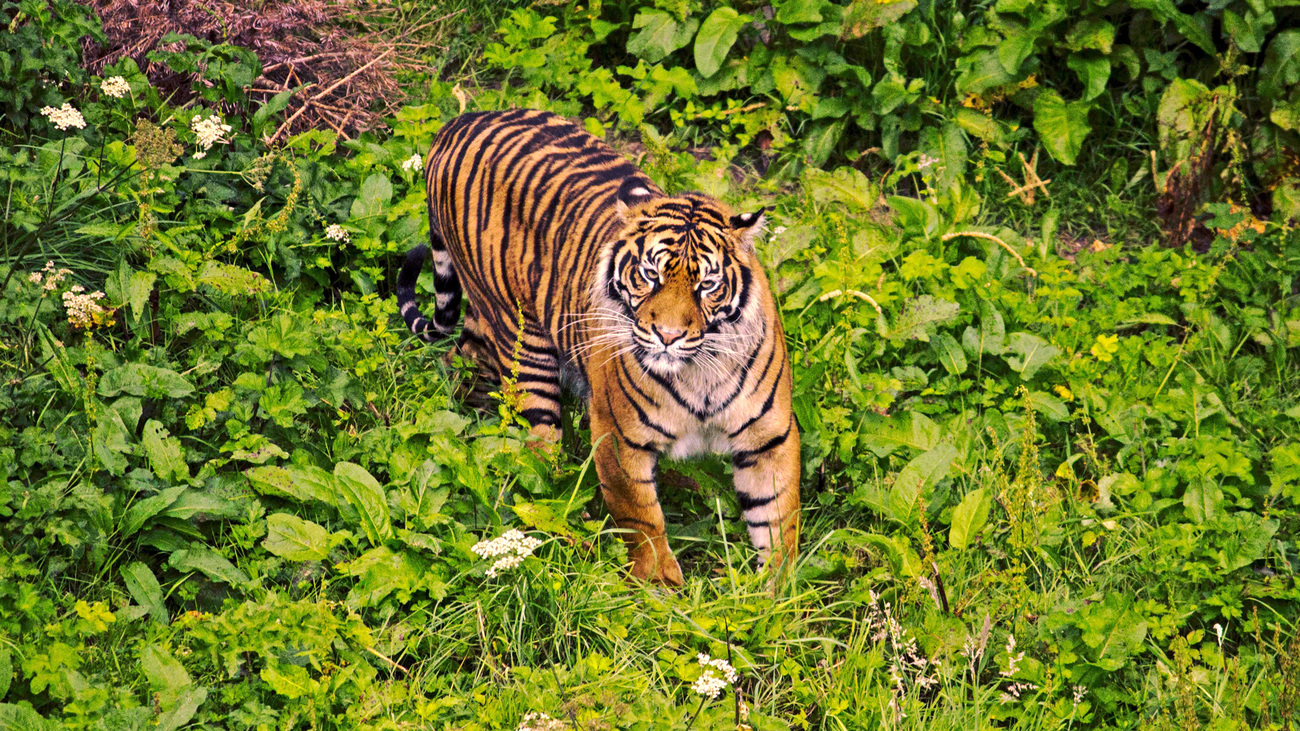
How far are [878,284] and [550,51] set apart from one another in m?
2.33

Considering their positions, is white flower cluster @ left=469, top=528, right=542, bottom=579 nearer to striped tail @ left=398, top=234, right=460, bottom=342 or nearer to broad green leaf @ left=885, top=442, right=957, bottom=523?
broad green leaf @ left=885, top=442, right=957, bottom=523

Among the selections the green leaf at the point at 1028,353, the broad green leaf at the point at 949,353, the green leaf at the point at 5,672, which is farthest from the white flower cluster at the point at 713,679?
the green leaf at the point at 1028,353

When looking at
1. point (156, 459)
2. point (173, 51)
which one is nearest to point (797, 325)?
Answer: point (156, 459)

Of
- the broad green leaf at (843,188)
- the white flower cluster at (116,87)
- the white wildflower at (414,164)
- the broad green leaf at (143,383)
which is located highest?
the white flower cluster at (116,87)

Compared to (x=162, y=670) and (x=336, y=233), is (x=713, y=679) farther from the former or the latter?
(x=336, y=233)

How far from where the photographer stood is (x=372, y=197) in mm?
4633

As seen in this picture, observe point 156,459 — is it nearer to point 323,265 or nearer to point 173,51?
point 323,265

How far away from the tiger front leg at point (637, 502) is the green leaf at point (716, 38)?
2473mm

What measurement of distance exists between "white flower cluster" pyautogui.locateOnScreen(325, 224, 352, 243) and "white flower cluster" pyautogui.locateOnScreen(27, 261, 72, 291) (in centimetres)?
95

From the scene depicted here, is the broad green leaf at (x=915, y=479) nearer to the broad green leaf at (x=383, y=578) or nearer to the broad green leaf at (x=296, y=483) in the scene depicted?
the broad green leaf at (x=383, y=578)

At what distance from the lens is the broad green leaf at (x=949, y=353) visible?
412cm

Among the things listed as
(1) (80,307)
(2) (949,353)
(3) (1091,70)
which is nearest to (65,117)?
(1) (80,307)

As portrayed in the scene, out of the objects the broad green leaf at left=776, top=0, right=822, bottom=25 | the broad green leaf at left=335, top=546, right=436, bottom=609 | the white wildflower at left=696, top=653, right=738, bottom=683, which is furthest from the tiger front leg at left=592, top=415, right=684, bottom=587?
the broad green leaf at left=776, top=0, right=822, bottom=25

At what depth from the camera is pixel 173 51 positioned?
16.0 ft
